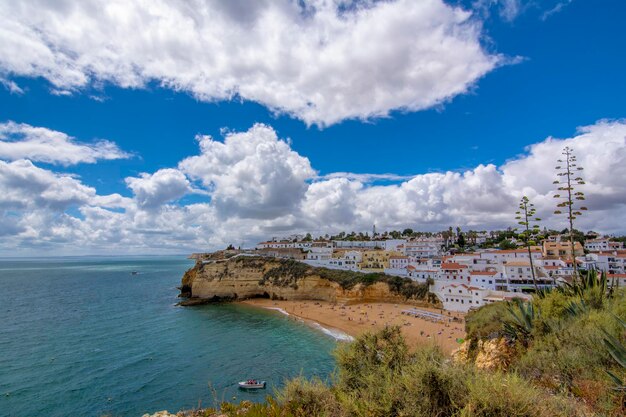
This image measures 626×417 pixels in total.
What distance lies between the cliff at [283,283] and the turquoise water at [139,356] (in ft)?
30.0

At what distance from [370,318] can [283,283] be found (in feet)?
66.1

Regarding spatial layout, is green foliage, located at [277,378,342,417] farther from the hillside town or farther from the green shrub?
the hillside town

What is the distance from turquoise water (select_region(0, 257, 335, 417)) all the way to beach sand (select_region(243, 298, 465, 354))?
3.76 m

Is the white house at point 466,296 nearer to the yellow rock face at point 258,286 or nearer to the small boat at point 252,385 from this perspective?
the yellow rock face at point 258,286

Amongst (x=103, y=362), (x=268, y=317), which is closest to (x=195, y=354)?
(x=103, y=362)

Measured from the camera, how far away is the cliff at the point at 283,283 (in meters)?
49.8

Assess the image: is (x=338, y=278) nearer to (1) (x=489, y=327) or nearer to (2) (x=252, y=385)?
(2) (x=252, y=385)

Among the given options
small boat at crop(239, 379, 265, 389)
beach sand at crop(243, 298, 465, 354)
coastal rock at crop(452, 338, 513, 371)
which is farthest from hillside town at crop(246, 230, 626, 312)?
small boat at crop(239, 379, 265, 389)

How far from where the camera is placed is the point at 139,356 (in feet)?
88.9

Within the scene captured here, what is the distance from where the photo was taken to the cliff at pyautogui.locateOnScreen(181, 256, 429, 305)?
49812mm

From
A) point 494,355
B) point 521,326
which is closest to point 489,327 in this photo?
point 521,326

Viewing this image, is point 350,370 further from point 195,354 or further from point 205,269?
point 205,269

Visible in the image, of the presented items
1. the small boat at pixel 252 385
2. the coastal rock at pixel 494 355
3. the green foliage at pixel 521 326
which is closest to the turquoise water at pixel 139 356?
the small boat at pixel 252 385

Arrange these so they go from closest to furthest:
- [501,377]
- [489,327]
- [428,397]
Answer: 1. [501,377]
2. [428,397]
3. [489,327]
